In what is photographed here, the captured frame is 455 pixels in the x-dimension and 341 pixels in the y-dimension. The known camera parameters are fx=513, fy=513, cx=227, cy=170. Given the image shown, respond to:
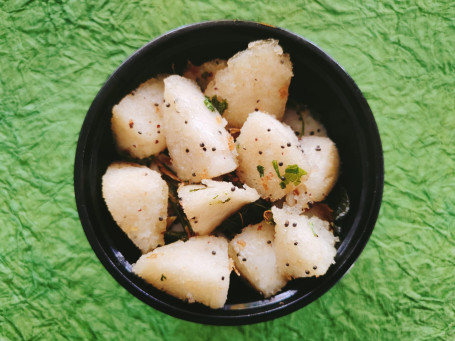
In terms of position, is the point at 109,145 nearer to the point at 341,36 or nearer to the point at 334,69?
the point at 334,69

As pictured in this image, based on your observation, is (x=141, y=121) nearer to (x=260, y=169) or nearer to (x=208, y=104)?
(x=208, y=104)

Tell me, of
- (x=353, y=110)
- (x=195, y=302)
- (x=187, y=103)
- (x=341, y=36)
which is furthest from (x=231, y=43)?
(x=195, y=302)

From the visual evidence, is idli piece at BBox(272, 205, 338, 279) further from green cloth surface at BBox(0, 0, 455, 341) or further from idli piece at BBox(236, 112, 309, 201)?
green cloth surface at BBox(0, 0, 455, 341)

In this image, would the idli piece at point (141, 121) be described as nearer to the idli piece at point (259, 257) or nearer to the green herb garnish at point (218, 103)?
the green herb garnish at point (218, 103)

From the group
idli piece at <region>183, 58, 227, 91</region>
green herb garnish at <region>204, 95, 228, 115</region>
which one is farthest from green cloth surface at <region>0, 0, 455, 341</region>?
green herb garnish at <region>204, 95, 228, 115</region>

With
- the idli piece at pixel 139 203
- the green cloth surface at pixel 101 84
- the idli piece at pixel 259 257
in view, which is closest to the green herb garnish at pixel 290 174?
the idli piece at pixel 259 257

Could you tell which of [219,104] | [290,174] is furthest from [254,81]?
[290,174]
